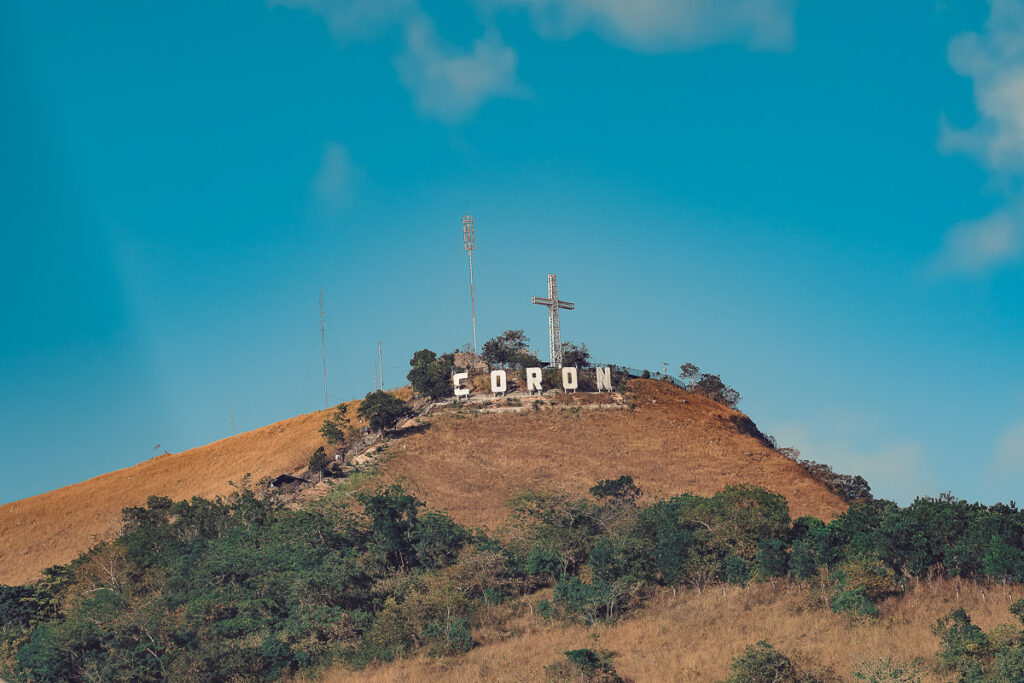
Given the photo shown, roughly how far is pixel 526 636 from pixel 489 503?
104 ft

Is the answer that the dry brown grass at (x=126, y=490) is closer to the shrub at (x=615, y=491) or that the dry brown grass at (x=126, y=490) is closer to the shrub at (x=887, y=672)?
the shrub at (x=615, y=491)

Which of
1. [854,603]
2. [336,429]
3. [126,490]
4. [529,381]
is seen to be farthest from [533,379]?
[854,603]

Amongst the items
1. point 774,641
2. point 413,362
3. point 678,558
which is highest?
point 413,362

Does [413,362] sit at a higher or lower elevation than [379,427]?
higher

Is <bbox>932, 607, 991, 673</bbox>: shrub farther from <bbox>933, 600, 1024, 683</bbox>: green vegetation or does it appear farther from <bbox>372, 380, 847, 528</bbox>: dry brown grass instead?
<bbox>372, 380, 847, 528</bbox>: dry brown grass

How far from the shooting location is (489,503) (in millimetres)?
79875

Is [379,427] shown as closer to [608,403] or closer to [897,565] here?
[608,403]

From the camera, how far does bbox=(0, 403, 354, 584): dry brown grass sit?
87.8 meters

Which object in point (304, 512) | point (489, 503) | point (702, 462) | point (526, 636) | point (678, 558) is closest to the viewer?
point (526, 636)

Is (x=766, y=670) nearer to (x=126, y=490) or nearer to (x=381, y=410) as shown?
(x=381, y=410)

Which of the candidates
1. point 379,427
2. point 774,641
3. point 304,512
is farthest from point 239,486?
point 774,641

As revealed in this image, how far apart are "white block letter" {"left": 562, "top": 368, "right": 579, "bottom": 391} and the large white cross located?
3.35 metres

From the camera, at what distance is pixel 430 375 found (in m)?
106

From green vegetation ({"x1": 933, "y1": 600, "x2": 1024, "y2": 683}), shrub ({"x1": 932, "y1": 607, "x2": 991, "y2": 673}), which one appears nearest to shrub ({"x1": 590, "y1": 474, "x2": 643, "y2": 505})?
green vegetation ({"x1": 933, "y1": 600, "x2": 1024, "y2": 683})
